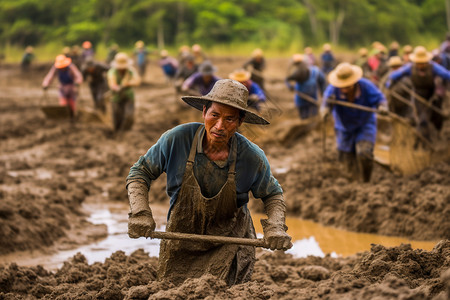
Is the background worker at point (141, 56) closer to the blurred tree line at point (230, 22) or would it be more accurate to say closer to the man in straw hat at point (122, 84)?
the man in straw hat at point (122, 84)

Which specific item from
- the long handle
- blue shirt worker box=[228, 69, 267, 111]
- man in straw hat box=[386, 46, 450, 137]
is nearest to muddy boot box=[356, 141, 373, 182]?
blue shirt worker box=[228, 69, 267, 111]

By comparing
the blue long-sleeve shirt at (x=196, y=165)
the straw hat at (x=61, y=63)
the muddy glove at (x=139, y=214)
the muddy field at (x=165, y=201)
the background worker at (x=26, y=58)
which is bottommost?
the muddy field at (x=165, y=201)

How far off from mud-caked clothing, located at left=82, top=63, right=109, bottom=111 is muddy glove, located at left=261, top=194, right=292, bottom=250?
34.1 ft

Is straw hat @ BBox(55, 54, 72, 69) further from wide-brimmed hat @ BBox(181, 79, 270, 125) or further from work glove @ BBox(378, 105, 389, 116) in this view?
wide-brimmed hat @ BBox(181, 79, 270, 125)

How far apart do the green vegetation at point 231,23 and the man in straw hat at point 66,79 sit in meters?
20.0

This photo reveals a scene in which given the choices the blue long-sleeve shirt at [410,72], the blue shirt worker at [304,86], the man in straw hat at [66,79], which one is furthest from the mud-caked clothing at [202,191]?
the man in straw hat at [66,79]

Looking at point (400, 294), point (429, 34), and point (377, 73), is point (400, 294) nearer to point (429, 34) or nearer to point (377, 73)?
point (377, 73)

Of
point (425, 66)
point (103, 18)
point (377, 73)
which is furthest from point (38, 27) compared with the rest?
point (425, 66)

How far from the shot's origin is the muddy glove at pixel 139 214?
12.0ft

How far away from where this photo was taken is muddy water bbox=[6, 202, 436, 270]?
6.27 m

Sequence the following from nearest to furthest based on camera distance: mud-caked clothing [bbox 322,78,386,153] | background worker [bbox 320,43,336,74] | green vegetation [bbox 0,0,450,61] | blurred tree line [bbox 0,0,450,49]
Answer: mud-caked clothing [bbox 322,78,386,153] < background worker [bbox 320,43,336,74] < green vegetation [bbox 0,0,450,61] < blurred tree line [bbox 0,0,450,49]

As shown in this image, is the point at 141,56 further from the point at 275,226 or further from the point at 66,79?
the point at 275,226

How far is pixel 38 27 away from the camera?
120 ft

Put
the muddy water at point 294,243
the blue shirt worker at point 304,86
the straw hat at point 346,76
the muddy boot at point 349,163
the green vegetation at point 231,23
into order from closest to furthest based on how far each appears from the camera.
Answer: the muddy water at point 294,243, the straw hat at point 346,76, the muddy boot at point 349,163, the blue shirt worker at point 304,86, the green vegetation at point 231,23
